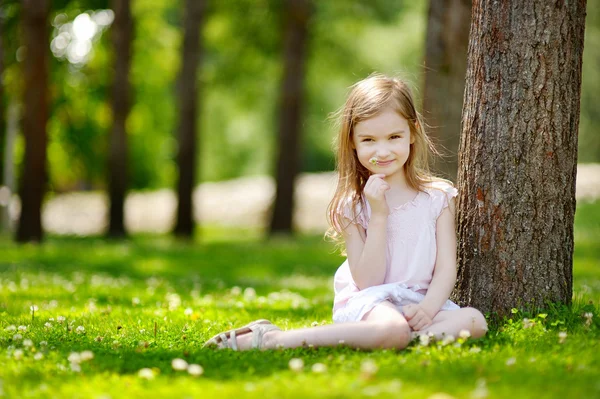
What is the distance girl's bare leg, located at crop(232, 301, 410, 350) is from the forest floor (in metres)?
18.4

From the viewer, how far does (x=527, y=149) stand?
4938 millimetres

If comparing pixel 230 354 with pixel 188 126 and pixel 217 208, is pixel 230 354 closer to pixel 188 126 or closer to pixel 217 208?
pixel 188 126

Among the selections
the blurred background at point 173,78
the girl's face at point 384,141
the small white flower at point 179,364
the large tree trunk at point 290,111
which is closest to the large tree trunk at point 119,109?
the blurred background at point 173,78

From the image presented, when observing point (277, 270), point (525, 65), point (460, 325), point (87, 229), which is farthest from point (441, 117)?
point (87, 229)

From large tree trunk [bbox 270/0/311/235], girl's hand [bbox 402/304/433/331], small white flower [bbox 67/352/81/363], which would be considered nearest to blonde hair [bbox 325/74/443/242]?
girl's hand [bbox 402/304/433/331]

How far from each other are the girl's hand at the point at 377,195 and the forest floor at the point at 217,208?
18.1 meters

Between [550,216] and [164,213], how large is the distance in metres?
24.6

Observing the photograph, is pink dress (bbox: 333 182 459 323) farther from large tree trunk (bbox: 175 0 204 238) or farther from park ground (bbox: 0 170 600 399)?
large tree trunk (bbox: 175 0 204 238)

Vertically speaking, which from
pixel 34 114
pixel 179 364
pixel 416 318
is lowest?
pixel 179 364

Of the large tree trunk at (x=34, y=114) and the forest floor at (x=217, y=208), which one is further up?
the large tree trunk at (x=34, y=114)

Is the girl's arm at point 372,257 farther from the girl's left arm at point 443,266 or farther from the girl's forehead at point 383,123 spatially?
the girl's forehead at point 383,123

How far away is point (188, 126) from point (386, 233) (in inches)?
514

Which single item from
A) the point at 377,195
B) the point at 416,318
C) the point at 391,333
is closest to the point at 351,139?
the point at 377,195

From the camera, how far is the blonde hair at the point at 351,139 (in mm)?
5000
